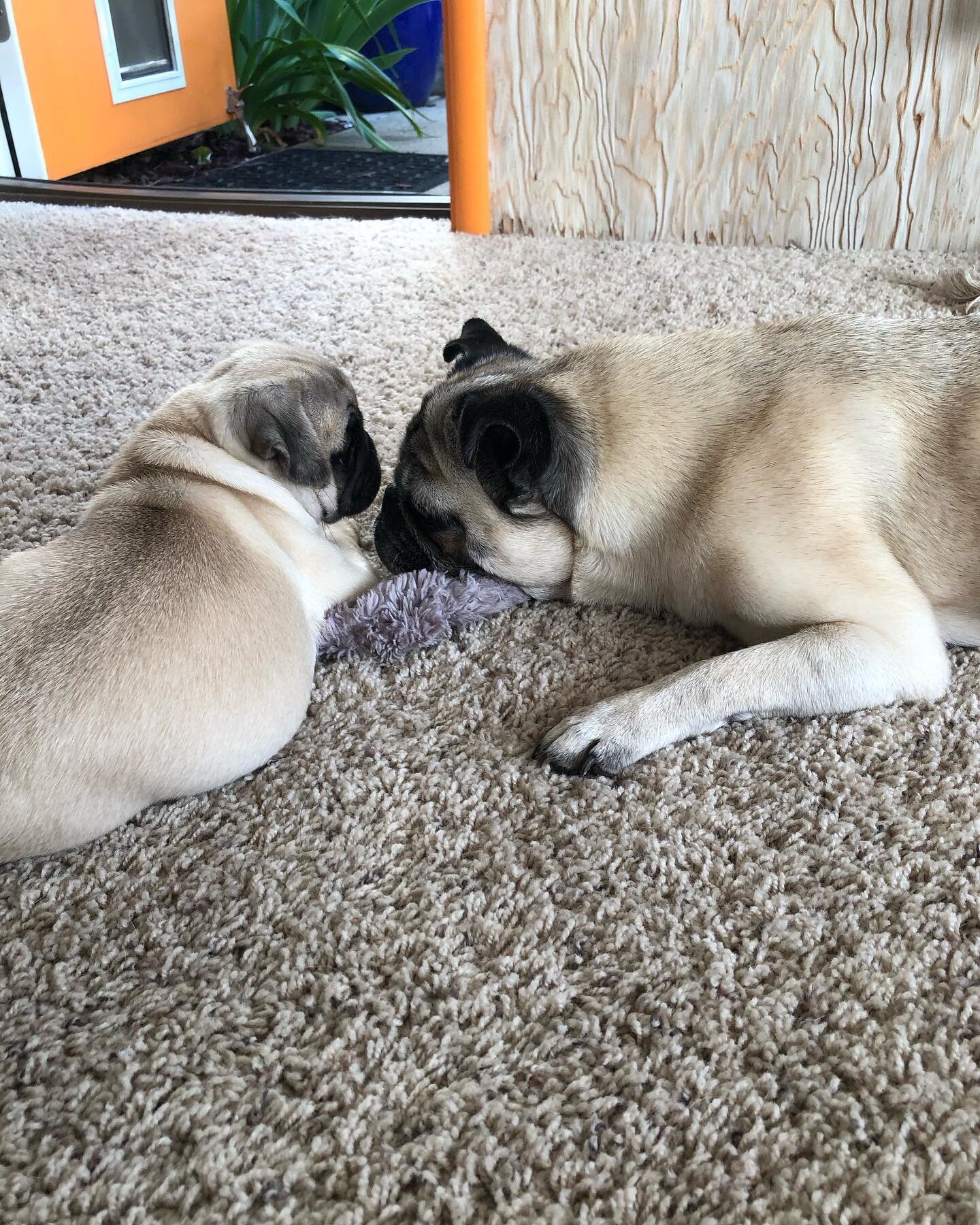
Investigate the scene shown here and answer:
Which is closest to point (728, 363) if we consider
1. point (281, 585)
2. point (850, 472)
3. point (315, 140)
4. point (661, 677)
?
point (850, 472)

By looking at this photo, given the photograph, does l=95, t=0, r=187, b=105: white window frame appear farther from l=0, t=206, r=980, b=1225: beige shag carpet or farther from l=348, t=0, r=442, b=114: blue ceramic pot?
l=0, t=206, r=980, b=1225: beige shag carpet

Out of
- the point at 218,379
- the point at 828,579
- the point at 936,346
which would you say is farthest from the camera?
the point at 218,379

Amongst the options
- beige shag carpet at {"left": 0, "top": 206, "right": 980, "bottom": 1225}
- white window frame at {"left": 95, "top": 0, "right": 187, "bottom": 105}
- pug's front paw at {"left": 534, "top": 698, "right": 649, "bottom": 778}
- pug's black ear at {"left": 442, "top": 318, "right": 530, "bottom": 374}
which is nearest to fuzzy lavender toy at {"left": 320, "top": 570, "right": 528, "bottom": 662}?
beige shag carpet at {"left": 0, "top": 206, "right": 980, "bottom": 1225}

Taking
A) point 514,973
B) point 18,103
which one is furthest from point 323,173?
point 514,973

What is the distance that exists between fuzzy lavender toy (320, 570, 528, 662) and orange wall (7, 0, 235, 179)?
362 centimetres

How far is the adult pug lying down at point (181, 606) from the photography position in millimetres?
1572

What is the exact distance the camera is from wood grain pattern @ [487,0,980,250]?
3891 millimetres

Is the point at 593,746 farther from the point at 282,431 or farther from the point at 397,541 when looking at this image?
the point at 282,431

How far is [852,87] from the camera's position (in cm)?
396

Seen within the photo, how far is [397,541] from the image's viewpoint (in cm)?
233

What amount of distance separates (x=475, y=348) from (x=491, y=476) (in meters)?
0.49

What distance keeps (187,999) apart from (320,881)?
267mm

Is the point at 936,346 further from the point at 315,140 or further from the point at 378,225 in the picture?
the point at 315,140

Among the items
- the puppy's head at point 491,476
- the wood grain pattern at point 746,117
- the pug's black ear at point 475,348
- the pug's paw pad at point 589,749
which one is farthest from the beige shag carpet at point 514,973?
the wood grain pattern at point 746,117
